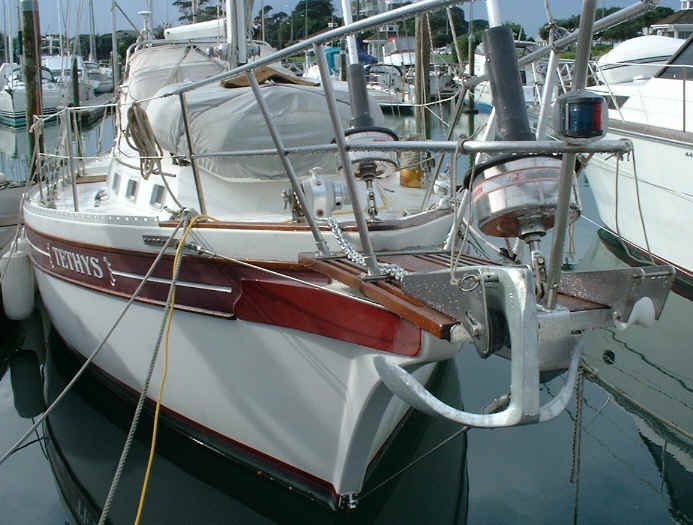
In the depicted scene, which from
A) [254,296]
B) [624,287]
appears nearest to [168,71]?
[254,296]

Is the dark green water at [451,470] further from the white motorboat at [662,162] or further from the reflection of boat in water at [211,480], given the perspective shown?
the white motorboat at [662,162]

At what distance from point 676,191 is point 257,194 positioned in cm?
533

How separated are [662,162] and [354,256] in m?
5.84

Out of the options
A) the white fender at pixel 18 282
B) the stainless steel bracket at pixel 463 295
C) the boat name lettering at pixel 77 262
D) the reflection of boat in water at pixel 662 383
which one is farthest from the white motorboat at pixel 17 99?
the stainless steel bracket at pixel 463 295

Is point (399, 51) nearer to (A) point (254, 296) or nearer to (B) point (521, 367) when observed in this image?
(A) point (254, 296)

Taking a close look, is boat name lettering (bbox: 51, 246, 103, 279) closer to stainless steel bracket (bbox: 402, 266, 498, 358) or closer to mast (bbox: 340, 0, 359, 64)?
mast (bbox: 340, 0, 359, 64)

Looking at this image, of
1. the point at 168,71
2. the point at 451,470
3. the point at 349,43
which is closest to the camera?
the point at 349,43

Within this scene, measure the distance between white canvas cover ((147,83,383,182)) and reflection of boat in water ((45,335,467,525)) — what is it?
1963mm

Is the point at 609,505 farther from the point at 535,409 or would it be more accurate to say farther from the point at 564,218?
the point at 564,218

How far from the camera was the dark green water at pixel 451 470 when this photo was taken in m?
4.27

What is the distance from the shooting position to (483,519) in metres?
4.24

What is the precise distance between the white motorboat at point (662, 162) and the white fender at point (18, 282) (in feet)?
20.1

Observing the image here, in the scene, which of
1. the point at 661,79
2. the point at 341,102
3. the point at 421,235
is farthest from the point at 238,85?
the point at 661,79

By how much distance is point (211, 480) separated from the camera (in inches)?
177
